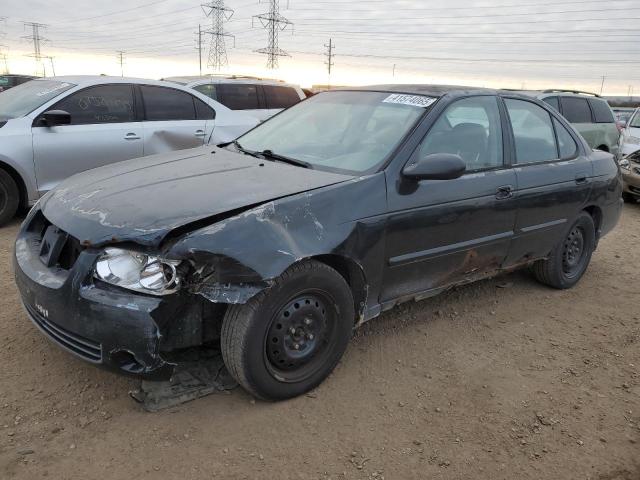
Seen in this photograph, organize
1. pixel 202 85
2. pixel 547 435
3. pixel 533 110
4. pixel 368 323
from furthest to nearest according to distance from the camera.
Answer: pixel 202 85 < pixel 533 110 < pixel 368 323 < pixel 547 435

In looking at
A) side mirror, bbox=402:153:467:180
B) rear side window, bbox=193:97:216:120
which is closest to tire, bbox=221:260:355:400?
side mirror, bbox=402:153:467:180

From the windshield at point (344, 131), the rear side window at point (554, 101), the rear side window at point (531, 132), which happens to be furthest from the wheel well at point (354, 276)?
the rear side window at point (554, 101)

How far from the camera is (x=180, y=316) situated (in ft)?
8.44

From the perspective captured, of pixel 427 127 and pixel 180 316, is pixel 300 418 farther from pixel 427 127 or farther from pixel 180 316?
pixel 427 127

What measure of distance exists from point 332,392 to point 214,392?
0.65m

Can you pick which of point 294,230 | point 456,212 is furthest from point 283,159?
point 456,212

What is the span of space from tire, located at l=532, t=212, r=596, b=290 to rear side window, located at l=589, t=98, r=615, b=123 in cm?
701

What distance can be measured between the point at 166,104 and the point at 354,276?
179 inches

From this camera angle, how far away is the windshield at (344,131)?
3.38 m

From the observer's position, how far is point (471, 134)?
3.83m

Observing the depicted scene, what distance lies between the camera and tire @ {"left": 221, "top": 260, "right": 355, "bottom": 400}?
2.66 metres

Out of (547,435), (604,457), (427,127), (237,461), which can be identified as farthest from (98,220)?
(604,457)

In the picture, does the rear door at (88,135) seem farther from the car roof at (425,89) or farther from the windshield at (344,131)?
the car roof at (425,89)

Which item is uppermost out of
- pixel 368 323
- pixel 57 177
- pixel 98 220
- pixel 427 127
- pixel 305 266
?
pixel 427 127
